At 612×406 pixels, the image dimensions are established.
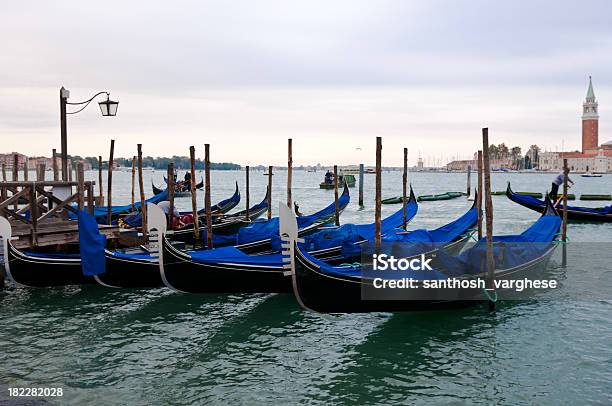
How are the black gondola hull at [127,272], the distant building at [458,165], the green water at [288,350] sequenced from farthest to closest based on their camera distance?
the distant building at [458,165]
the black gondola hull at [127,272]
the green water at [288,350]

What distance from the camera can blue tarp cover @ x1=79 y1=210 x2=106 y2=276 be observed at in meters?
7.78

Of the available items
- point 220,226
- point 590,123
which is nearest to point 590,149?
point 590,123

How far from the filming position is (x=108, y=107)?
950 centimetres

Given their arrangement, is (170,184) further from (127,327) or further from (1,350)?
(1,350)

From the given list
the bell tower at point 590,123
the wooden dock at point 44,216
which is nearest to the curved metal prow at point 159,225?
the wooden dock at point 44,216

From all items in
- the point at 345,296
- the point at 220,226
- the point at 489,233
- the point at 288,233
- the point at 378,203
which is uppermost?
the point at 378,203

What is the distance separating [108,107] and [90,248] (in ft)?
8.73

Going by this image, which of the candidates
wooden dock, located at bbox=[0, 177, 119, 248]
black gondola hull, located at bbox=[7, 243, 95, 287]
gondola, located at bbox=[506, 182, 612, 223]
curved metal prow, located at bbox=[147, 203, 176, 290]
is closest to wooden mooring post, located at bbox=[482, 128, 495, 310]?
curved metal prow, located at bbox=[147, 203, 176, 290]

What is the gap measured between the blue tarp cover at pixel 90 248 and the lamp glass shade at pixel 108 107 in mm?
2316

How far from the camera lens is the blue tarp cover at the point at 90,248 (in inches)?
306

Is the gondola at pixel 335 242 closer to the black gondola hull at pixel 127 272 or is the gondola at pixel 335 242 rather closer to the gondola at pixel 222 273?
the gondola at pixel 222 273

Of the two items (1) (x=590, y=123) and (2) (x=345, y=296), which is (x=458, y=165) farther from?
(2) (x=345, y=296)

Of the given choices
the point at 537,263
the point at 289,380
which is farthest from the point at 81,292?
the point at 537,263

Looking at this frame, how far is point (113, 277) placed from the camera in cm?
842
